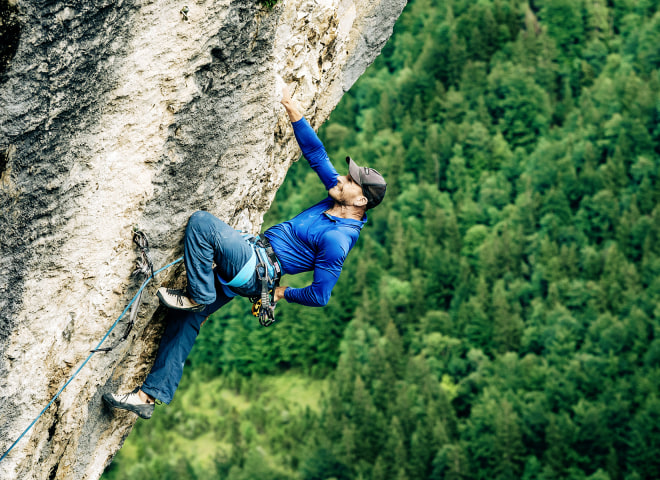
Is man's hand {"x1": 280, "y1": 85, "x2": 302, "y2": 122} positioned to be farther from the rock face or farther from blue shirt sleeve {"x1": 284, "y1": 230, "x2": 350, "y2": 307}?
blue shirt sleeve {"x1": 284, "y1": 230, "x2": 350, "y2": 307}

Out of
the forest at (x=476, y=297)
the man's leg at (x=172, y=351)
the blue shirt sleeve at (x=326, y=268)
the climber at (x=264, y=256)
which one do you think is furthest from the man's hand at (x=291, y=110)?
the forest at (x=476, y=297)

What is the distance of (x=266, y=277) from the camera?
7.20m

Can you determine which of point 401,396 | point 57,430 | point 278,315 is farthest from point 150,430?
point 57,430

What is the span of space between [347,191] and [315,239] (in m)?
0.55

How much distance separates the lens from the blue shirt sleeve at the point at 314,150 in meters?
7.27

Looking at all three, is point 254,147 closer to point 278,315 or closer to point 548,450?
point 548,450

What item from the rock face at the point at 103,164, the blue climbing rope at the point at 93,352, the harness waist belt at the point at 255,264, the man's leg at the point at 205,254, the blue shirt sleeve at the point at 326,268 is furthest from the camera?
the blue shirt sleeve at the point at 326,268

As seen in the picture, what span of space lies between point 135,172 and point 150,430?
8159cm

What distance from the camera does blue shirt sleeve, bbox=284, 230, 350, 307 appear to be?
23.5ft

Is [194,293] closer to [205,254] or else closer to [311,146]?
[205,254]

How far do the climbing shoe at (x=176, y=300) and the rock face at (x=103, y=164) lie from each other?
259 mm

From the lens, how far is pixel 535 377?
68062 mm

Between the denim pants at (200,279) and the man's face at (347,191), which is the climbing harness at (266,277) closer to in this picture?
the denim pants at (200,279)

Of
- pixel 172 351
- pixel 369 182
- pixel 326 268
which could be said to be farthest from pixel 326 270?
pixel 172 351
